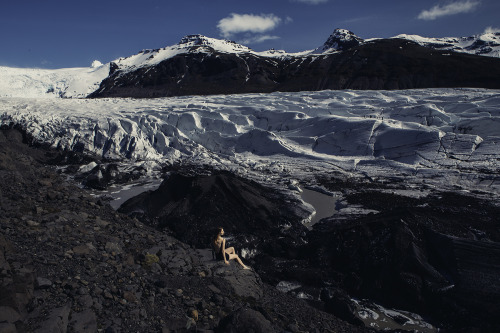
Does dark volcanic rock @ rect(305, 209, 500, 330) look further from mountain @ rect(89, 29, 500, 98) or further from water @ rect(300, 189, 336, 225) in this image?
mountain @ rect(89, 29, 500, 98)

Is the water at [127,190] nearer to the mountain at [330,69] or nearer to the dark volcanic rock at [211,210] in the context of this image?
the dark volcanic rock at [211,210]

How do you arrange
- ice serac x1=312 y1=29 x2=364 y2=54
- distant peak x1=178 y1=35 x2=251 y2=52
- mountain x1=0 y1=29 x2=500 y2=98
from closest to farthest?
mountain x1=0 y1=29 x2=500 y2=98, ice serac x1=312 y1=29 x2=364 y2=54, distant peak x1=178 y1=35 x2=251 y2=52

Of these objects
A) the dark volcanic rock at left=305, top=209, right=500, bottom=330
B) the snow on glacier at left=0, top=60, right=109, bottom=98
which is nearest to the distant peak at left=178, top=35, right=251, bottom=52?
the snow on glacier at left=0, top=60, right=109, bottom=98

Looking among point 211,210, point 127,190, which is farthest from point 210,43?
point 211,210

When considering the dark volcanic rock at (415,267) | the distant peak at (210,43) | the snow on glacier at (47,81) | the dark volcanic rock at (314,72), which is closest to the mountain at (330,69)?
the dark volcanic rock at (314,72)

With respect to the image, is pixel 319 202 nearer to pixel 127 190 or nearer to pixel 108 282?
pixel 127 190
